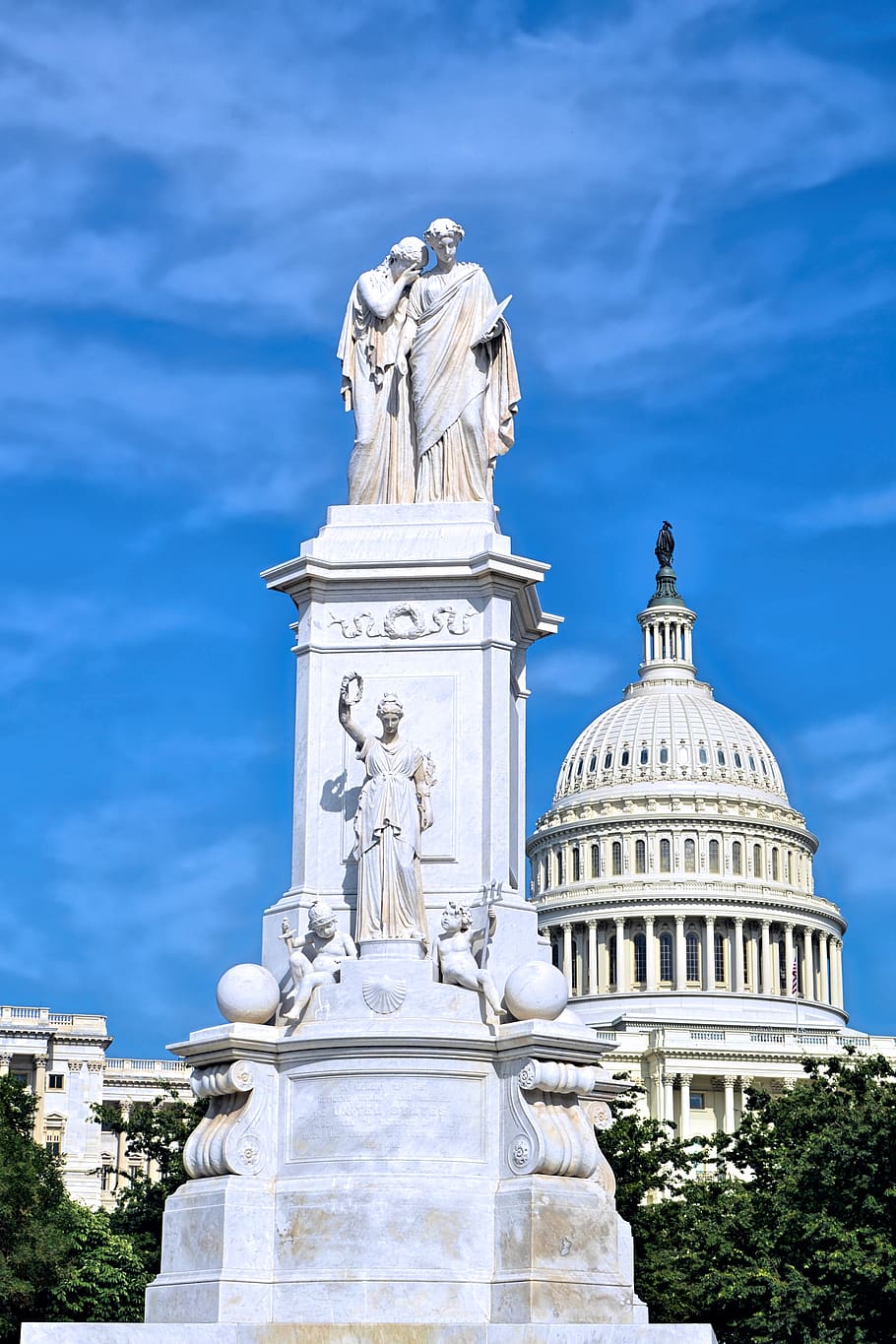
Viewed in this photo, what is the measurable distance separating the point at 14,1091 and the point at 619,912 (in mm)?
102981

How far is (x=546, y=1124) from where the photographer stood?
784 inches

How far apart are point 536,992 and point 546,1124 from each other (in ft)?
3.84

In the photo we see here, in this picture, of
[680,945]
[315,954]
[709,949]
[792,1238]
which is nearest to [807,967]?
[709,949]

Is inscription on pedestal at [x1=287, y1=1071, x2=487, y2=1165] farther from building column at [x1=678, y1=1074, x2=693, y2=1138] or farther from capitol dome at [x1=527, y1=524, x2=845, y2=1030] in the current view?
capitol dome at [x1=527, y1=524, x2=845, y2=1030]

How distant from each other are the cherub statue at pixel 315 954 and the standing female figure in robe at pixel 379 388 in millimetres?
4828

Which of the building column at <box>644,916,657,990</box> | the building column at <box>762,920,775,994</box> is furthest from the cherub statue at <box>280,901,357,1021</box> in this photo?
the building column at <box>762,920,775,994</box>

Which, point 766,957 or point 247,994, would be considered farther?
point 766,957

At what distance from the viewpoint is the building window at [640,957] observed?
16250 centimetres

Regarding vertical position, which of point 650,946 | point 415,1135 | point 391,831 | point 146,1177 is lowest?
point 415,1135

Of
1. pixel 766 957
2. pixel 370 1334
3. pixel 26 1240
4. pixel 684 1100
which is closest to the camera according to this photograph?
pixel 370 1334

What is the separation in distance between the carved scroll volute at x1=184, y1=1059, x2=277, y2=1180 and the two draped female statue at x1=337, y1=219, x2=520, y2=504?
6.39 metres

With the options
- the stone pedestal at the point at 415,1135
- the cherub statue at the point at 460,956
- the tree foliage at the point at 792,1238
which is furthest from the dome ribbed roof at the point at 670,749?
the cherub statue at the point at 460,956

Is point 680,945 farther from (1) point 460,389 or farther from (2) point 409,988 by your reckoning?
(2) point 409,988

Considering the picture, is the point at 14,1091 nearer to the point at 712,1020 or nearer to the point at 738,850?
the point at 712,1020
